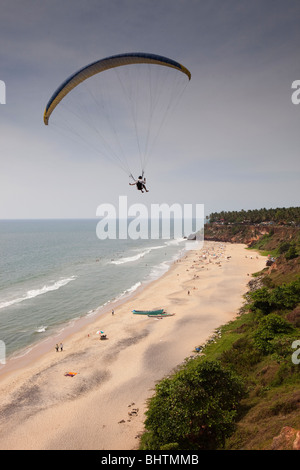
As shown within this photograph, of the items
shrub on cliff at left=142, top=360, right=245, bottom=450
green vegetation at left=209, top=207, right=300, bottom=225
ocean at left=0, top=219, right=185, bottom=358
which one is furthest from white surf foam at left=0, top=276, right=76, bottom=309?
green vegetation at left=209, top=207, right=300, bottom=225

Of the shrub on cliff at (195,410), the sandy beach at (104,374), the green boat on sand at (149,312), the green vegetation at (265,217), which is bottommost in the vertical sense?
the sandy beach at (104,374)

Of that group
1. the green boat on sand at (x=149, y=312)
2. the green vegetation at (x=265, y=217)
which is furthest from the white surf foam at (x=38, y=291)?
the green vegetation at (x=265, y=217)

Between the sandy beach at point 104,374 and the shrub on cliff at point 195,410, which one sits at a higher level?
the shrub on cliff at point 195,410

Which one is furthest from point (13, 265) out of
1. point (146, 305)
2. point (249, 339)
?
point (249, 339)

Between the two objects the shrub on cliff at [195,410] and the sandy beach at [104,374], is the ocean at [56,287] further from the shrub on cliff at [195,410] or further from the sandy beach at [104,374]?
the shrub on cliff at [195,410]

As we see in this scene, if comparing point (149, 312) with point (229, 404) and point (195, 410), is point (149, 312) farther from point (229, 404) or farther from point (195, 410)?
point (195, 410)

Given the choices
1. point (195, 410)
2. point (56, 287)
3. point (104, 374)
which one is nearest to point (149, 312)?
point (104, 374)

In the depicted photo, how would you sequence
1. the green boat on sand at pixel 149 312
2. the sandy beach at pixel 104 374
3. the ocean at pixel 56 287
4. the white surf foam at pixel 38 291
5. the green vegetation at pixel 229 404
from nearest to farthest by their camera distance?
the green vegetation at pixel 229 404
the sandy beach at pixel 104 374
the ocean at pixel 56 287
the green boat on sand at pixel 149 312
the white surf foam at pixel 38 291

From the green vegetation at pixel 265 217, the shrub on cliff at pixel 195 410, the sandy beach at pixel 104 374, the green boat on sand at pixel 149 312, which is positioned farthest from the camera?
the green vegetation at pixel 265 217
